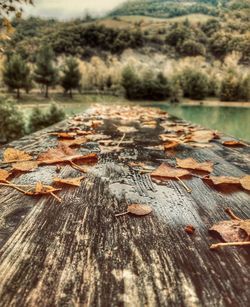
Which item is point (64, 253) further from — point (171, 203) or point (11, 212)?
point (171, 203)

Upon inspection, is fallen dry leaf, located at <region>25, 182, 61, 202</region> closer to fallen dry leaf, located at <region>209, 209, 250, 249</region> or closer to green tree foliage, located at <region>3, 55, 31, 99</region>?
fallen dry leaf, located at <region>209, 209, 250, 249</region>

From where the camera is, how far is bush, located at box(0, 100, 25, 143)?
9961 mm

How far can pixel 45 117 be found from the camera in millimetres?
10820

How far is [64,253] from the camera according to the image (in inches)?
25.0

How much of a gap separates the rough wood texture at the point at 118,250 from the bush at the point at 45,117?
10.0m

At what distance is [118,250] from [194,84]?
43.0 meters

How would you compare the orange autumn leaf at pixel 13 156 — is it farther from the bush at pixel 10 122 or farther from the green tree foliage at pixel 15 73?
the green tree foliage at pixel 15 73

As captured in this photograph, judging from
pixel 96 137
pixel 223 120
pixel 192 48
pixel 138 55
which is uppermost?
pixel 192 48

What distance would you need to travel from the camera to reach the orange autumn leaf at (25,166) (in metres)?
1.26

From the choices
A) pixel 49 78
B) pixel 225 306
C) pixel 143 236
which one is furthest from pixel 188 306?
pixel 49 78

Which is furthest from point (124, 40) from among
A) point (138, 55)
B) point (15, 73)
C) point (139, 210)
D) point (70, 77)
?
point (139, 210)

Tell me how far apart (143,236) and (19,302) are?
313mm

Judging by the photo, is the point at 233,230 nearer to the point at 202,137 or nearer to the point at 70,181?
the point at 70,181

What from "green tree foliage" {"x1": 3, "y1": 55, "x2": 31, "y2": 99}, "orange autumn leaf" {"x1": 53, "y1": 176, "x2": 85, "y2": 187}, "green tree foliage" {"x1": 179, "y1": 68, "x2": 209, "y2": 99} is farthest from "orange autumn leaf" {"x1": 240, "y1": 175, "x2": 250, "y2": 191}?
"green tree foliage" {"x1": 3, "y1": 55, "x2": 31, "y2": 99}
